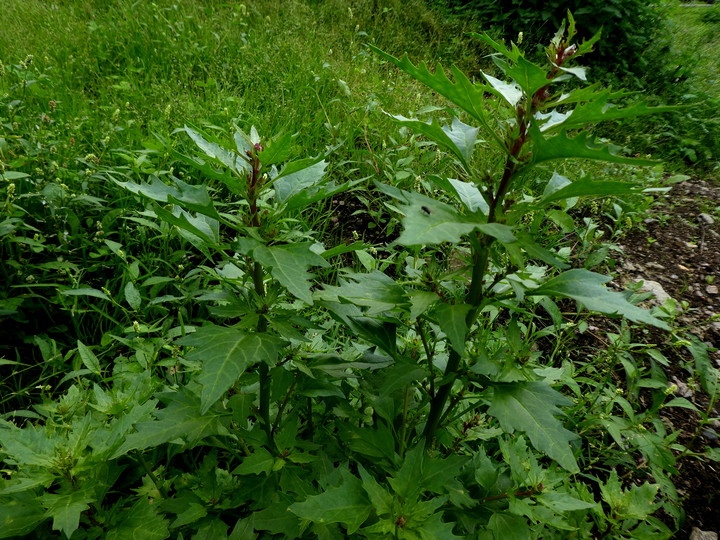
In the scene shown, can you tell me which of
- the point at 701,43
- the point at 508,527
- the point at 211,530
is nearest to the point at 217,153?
the point at 211,530

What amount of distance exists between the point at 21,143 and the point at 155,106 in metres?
1.04

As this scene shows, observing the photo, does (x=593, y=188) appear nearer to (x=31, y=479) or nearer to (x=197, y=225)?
(x=197, y=225)

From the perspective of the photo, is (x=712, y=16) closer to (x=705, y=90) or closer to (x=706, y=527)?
(x=705, y=90)

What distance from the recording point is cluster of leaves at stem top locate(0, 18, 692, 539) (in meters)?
0.96

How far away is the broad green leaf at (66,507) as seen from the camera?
3.46 ft

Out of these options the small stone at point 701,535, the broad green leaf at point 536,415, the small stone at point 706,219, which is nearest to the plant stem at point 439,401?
the broad green leaf at point 536,415

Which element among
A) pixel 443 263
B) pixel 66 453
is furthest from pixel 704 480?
pixel 66 453

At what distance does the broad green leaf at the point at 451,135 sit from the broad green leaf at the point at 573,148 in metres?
0.19

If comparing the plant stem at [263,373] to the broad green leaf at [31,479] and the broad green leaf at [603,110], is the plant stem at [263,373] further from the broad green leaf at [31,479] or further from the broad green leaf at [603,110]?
the broad green leaf at [603,110]

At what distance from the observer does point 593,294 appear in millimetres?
1041

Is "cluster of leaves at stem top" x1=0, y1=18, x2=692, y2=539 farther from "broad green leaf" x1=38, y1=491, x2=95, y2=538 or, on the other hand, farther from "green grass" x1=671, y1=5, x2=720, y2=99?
"green grass" x1=671, y1=5, x2=720, y2=99

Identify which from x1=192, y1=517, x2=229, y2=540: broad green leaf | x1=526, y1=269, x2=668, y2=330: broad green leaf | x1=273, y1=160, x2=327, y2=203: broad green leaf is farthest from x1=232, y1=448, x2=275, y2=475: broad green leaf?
x1=526, y1=269, x2=668, y2=330: broad green leaf

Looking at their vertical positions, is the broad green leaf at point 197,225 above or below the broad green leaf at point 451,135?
below

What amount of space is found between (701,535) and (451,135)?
187cm
